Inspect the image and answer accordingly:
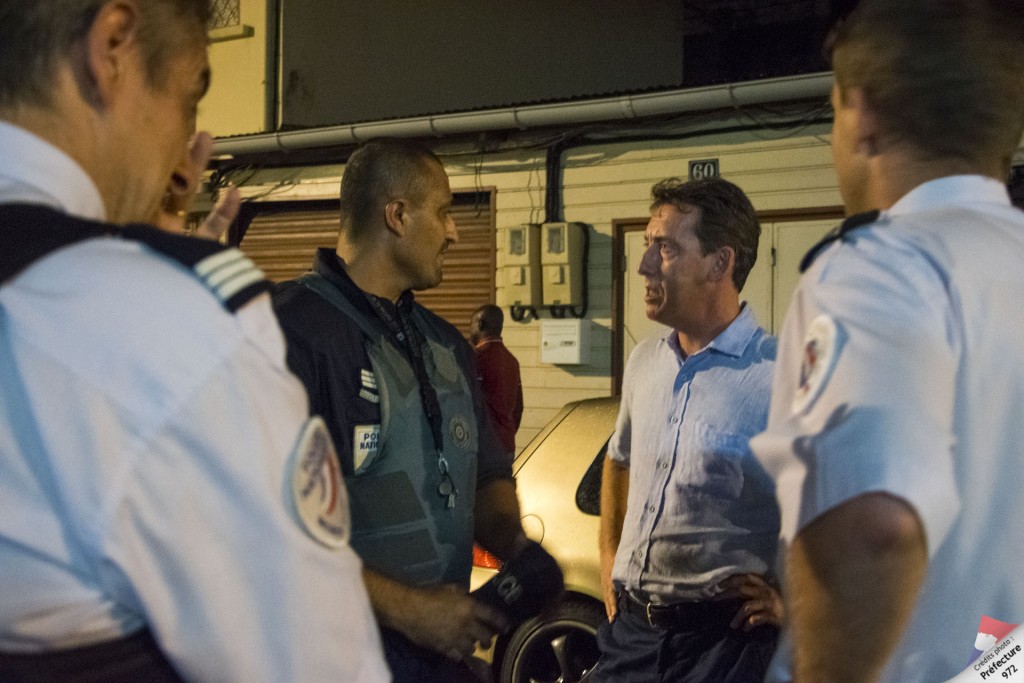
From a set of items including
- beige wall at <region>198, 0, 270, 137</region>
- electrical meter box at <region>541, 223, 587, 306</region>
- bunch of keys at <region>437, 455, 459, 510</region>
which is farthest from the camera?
beige wall at <region>198, 0, 270, 137</region>

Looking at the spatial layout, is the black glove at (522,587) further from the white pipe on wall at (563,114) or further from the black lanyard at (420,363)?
the white pipe on wall at (563,114)

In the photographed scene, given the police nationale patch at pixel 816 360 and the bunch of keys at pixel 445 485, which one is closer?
the police nationale patch at pixel 816 360

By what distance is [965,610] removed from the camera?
1273mm

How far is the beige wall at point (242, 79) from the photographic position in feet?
34.4

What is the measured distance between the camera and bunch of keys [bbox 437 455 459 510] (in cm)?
253

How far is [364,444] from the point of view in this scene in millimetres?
2404

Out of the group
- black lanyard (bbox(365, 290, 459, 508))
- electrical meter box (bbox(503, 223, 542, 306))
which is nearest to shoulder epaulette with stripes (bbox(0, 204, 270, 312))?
black lanyard (bbox(365, 290, 459, 508))

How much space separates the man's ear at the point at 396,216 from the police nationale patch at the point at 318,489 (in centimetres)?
186

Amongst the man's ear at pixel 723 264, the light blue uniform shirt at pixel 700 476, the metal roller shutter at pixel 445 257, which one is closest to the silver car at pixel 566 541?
the light blue uniform shirt at pixel 700 476

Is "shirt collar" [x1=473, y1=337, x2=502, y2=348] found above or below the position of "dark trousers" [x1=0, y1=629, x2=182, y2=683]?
below

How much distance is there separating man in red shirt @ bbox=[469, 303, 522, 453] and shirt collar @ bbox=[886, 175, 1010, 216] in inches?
231

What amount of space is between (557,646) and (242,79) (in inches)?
324

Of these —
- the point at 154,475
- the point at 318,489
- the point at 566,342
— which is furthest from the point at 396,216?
the point at 566,342

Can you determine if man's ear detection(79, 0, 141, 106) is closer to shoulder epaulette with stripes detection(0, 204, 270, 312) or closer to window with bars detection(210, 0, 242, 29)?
shoulder epaulette with stripes detection(0, 204, 270, 312)
